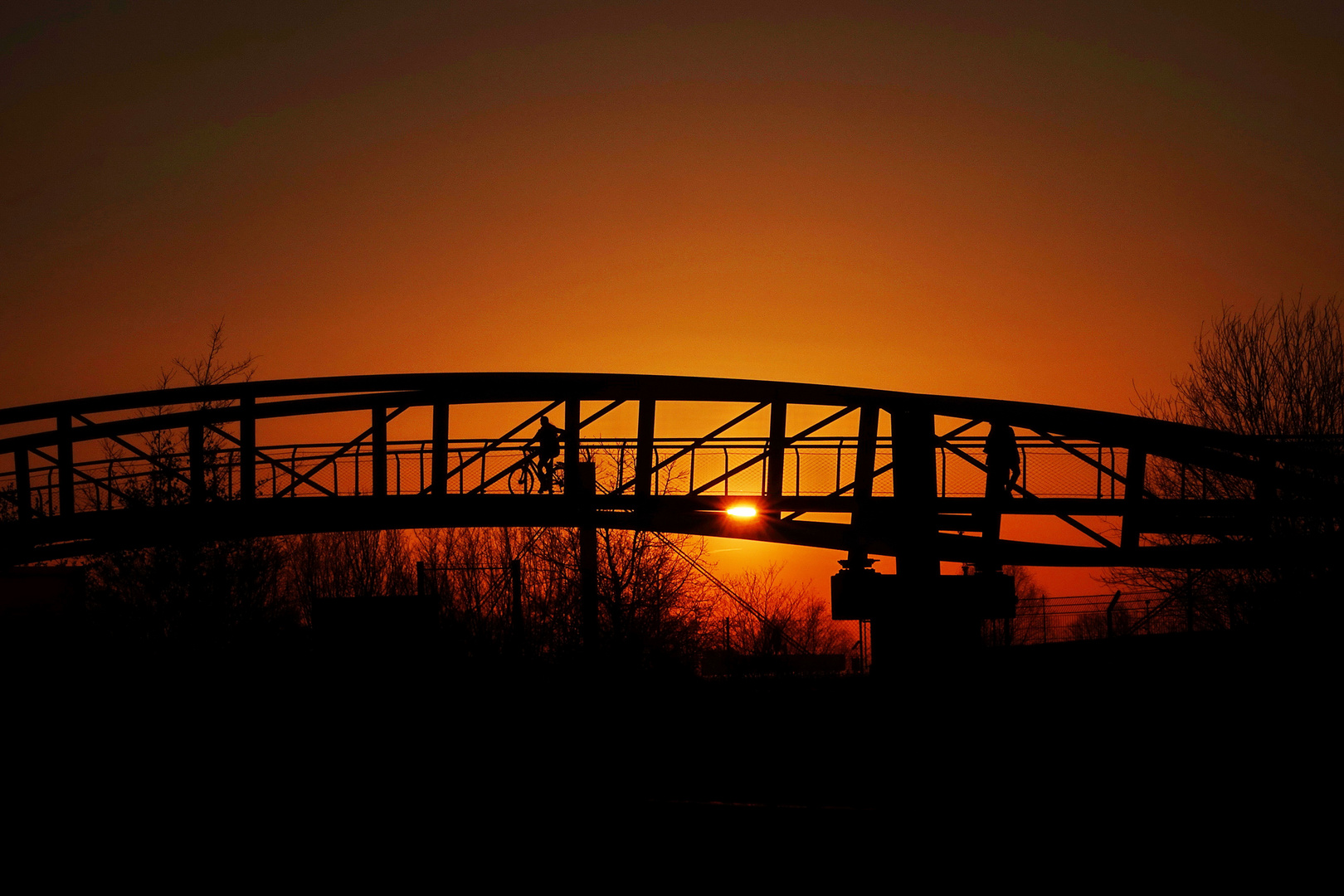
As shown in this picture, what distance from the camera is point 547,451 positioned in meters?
19.7

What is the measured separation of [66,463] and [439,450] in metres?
6.84

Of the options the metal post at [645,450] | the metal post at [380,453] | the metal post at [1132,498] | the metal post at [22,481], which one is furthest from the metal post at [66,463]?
the metal post at [1132,498]

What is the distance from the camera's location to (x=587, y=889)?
7160mm

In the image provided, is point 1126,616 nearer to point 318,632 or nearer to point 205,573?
point 318,632

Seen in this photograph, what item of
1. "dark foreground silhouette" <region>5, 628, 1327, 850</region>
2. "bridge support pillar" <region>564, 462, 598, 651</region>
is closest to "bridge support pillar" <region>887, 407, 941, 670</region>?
"dark foreground silhouette" <region>5, 628, 1327, 850</region>

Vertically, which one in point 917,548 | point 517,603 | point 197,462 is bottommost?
point 517,603

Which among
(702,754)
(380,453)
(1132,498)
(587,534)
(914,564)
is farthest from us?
(587,534)

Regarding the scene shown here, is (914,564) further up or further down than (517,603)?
further up

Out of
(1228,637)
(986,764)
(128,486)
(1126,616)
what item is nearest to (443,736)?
(986,764)

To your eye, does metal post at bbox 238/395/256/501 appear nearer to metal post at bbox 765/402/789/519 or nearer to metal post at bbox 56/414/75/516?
metal post at bbox 56/414/75/516

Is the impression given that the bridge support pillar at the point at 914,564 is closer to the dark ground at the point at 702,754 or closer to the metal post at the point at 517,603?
the dark ground at the point at 702,754

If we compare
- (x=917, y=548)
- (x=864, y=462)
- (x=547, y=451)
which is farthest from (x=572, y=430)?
(x=917, y=548)

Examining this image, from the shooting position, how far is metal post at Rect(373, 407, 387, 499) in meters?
17.8

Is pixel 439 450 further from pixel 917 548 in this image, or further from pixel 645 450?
pixel 917 548
